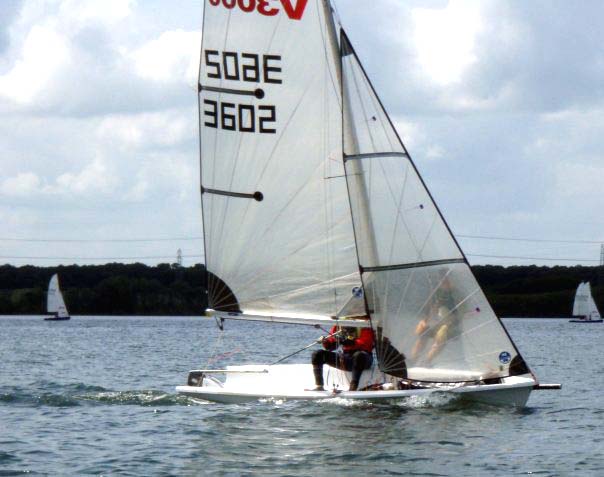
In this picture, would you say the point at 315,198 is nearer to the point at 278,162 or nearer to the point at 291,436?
the point at 278,162

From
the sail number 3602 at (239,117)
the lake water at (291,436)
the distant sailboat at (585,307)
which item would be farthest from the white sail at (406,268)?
the distant sailboat at (585,307)

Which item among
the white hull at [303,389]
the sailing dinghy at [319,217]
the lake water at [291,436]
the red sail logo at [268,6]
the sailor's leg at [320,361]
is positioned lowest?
the lake water at [291,436]

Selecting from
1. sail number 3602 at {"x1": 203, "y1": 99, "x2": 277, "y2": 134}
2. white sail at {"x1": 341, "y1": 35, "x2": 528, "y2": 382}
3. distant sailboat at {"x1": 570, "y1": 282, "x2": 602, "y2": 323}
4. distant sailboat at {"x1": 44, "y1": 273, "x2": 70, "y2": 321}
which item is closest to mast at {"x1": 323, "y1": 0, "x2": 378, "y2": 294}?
white sail at {"x1": 341, "y1": 35, "x2": 528, "y2": 382}

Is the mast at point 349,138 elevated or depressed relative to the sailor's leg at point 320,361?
elevated

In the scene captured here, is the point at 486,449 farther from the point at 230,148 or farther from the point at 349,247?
the point at 230,148

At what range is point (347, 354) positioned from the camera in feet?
80.1

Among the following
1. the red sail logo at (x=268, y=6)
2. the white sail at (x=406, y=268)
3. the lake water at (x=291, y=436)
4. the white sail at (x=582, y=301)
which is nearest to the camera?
the lake water at (x=291, y=436)

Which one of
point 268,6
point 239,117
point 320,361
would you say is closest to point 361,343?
point 320,361

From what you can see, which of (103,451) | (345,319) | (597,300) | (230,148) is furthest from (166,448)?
(597,300)

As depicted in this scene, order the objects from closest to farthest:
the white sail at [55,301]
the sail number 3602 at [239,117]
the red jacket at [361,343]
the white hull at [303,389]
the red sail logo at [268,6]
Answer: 1. the white hull at [303,389]
2. the red sail logo at [268,6]
3. the red jacket at [361,343]
4. the sail number 3602 at [239,117]
5. the white sail at [55,301]

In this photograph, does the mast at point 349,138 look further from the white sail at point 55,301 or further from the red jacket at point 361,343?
the white sail at point 55,301

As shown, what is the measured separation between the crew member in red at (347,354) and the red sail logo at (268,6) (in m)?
6.18

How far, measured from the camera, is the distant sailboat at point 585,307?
11362cm

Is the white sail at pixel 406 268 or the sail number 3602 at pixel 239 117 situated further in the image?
the sail number 3602 at pixel 239 117
